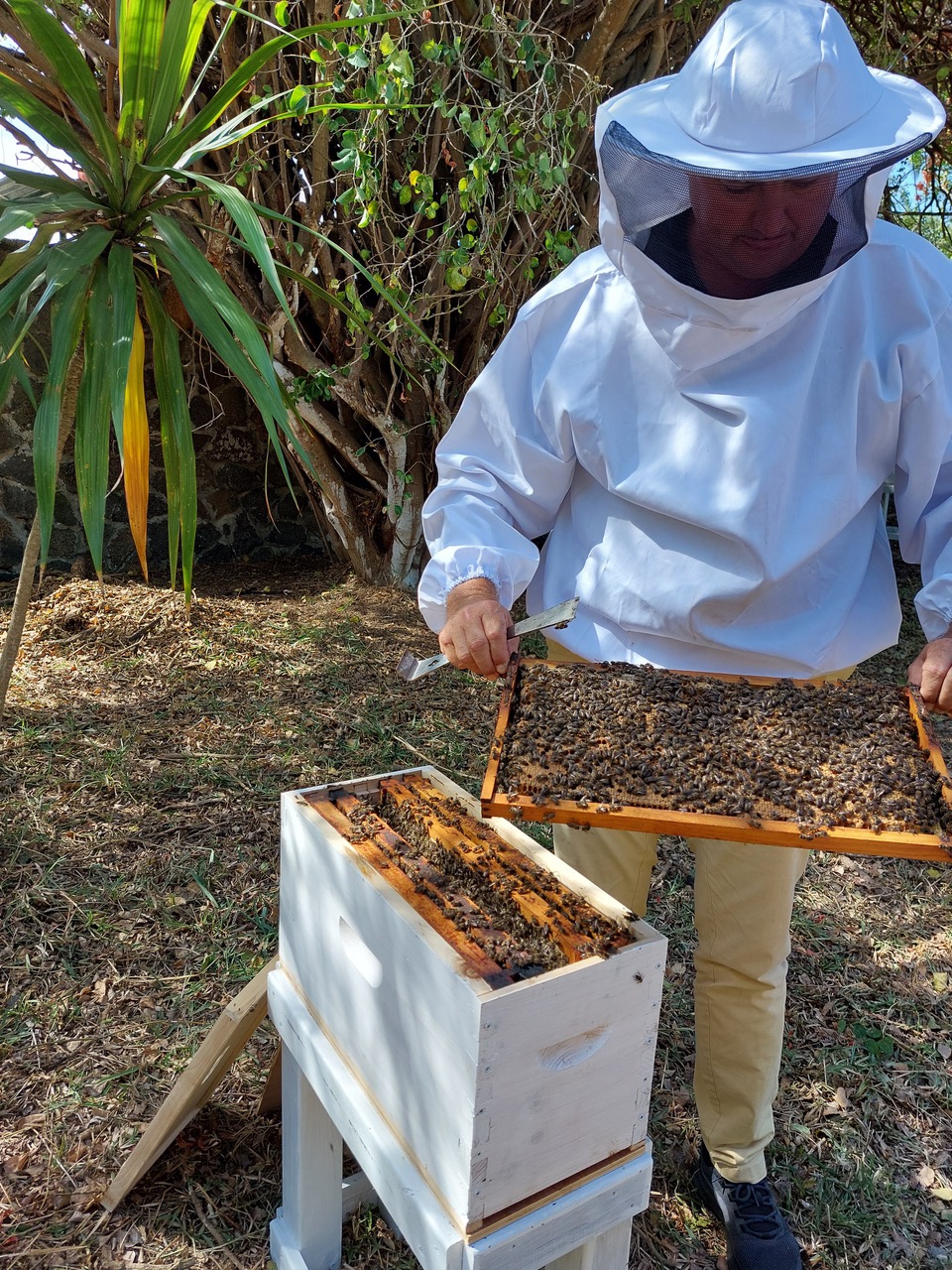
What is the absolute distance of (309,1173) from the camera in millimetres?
1417

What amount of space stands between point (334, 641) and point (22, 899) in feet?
6.04

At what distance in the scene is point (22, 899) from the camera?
7.52 ft

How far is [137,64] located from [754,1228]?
100 inches

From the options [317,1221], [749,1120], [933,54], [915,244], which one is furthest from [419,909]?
[933,54]

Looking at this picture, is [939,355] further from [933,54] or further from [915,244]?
[933,54]

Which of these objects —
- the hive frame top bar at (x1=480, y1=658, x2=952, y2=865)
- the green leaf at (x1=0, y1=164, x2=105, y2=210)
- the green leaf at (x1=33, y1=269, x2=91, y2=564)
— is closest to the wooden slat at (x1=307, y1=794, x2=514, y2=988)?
the hive frame top bar at (x1=480, y1=658, x2=952, y2=865)

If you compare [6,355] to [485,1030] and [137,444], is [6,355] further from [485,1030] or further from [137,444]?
[485,1030]

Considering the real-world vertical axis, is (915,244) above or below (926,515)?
above

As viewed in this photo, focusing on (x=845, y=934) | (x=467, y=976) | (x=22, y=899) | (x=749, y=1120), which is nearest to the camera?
(x=467, y=976)

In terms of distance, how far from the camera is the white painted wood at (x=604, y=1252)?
3.90 ft

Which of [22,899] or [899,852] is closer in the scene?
[899,852]

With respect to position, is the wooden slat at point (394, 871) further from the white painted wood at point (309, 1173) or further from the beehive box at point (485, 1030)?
the white painted wood at point (309, 1173)

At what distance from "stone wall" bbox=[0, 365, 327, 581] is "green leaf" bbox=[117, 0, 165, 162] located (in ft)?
7.56

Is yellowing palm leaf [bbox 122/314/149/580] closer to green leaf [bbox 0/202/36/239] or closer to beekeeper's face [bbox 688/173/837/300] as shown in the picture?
green leaf [bbox 0/202/36/239]
